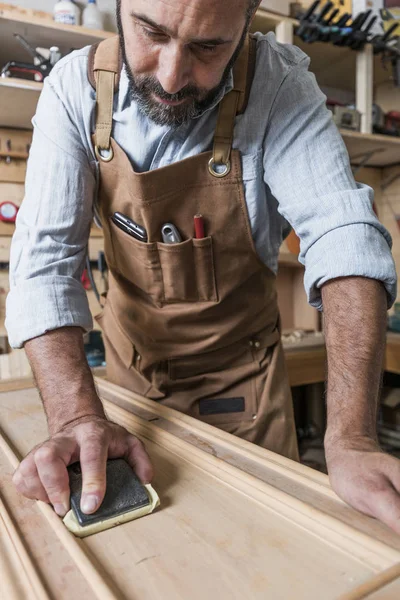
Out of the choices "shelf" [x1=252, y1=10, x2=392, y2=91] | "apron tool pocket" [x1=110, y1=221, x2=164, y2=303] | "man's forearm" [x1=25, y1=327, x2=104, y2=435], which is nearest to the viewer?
"man's forearm" [x1=25, y1=327, x2=104, y2=435]

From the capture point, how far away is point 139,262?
1.04m

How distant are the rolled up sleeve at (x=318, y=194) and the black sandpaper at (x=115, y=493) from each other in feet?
1.35

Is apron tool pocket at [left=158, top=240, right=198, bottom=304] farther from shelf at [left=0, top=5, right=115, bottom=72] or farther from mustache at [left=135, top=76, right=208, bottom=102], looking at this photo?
shelf at [left=0, top=5, right=115, bottom=72]

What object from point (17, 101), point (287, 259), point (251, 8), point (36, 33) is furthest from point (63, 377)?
point (287, 259)

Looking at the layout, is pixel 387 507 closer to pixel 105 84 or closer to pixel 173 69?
pixel 173 69

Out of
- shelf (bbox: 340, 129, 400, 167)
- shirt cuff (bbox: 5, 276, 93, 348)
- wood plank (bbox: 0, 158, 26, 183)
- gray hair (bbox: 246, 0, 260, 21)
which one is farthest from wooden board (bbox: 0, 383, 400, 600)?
shelf (bbox: 340, 129, 400, 167)

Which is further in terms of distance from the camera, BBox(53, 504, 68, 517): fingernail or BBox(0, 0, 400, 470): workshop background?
BBox(0, 0, 400, 470): workshop background

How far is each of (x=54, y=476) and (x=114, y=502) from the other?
8 cm

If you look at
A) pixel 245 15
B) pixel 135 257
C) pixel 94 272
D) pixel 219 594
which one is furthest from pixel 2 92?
pixel 219 594

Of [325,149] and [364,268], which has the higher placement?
[325,149]

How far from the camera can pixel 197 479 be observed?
0.63 m

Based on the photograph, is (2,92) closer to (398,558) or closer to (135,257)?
(135,257)

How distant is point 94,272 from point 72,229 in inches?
44.1

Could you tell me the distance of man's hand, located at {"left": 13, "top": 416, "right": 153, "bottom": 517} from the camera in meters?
0.57
